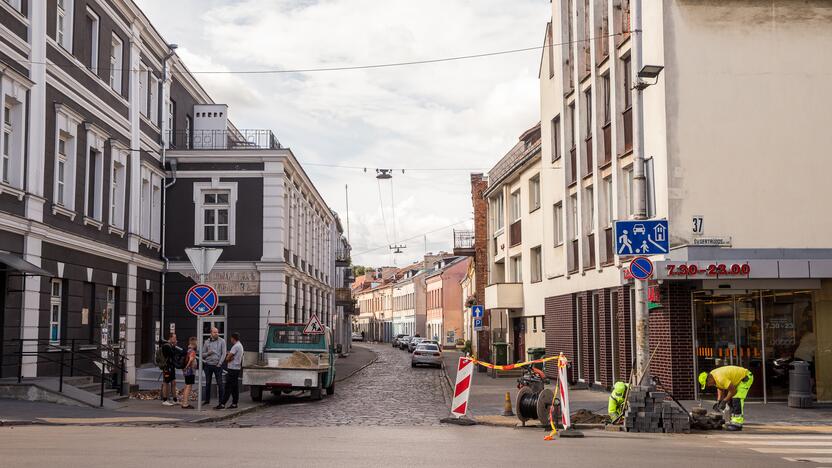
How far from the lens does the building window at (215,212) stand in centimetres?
3209

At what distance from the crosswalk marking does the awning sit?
532 inches

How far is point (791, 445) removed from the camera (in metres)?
13.1

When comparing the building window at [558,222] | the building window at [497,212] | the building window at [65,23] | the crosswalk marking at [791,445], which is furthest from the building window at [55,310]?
the building window at [497,212]

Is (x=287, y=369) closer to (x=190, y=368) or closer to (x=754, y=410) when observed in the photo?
(x=190, y=368)

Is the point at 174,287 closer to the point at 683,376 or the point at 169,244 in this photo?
the point at 169,244

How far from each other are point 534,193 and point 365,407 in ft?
49.7

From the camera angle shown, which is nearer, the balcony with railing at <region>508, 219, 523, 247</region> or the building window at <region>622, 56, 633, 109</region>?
the building window at <region>622, 56, 633, 109</region>

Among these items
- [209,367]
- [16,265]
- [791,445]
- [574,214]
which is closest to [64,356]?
[209,367]

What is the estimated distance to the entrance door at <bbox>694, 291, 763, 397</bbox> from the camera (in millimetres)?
19844

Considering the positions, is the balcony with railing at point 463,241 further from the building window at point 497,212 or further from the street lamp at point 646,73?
the street lamp at point 646,73

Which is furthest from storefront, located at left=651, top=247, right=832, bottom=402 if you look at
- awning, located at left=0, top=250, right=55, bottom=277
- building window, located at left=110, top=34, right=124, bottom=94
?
building window, located at left=110, top=34, right=124, bottom=94

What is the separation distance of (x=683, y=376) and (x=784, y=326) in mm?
2597

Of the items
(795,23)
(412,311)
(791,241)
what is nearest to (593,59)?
(795,23)

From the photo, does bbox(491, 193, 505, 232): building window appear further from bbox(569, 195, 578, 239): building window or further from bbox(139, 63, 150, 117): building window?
bbox(139, 63, 150, 117): building window
